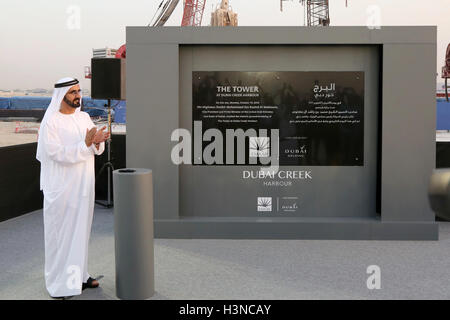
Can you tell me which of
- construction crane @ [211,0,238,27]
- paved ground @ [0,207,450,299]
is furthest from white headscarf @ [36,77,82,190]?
construction crane @ [211,0,238,27]

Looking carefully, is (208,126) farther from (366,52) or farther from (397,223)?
(397,223)

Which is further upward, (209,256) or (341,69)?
(341,69)

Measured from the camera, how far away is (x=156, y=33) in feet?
22.0

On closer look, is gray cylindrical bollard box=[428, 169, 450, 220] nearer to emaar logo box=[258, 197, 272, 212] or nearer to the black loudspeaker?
Answer: emaar logo box=[258, 197, 272, 212]

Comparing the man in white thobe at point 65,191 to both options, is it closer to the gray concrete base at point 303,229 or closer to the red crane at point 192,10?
the gray concrete base at point 303,229

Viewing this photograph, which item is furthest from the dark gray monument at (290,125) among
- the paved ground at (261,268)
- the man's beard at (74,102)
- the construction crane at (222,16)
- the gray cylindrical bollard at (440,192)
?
the gray cylindrical bollard at (440,192)

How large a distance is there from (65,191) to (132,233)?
629 mm

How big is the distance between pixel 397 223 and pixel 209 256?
2.34 metres

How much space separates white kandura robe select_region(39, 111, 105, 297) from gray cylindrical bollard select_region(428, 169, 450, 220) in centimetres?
326

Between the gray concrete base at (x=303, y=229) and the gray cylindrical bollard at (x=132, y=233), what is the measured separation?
7.14ft

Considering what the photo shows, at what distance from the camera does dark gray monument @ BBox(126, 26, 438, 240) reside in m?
6.69

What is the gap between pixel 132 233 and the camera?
455cm

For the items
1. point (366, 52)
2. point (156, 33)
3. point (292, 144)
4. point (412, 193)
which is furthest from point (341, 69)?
point (156, 33)

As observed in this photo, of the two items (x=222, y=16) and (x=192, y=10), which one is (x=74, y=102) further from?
(x=192, y=10)
